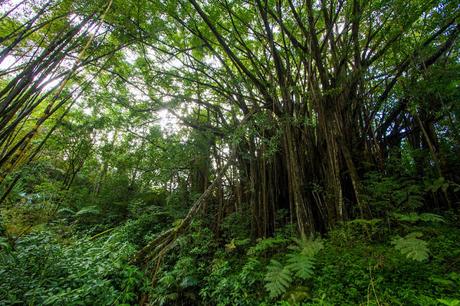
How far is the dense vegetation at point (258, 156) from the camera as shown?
153 cm

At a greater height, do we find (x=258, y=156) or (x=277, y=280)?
(x=258, y=156)

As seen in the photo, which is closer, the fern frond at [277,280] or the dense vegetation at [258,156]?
the fern frond at [277,280]

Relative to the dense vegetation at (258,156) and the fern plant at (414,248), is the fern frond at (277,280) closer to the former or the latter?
the dense vegetation at (258,156)

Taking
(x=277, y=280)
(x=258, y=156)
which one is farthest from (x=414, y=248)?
(x=258, y=156)

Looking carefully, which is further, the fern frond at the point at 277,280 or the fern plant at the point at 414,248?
the fern frond at the point at 277,280

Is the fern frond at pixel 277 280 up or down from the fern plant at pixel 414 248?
down

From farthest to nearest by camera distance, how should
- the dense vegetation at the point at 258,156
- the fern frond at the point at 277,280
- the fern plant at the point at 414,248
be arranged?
the dense vegetation at the point at 258,156
the fern frond at the point at 277,280
the fern plant at the point at 414,248

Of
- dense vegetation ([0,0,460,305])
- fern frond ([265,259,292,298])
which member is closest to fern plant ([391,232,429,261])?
dense vegetation ([0,0,460,305])

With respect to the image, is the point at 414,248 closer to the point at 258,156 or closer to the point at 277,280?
the point at 277,280

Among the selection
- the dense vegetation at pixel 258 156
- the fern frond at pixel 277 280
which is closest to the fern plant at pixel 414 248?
the dense vegetation at pixel 258 156

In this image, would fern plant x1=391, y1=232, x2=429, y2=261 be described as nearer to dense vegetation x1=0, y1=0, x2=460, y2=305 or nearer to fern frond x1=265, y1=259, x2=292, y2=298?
dense vegetation x1=0, y1=0, x2=460, y2=305

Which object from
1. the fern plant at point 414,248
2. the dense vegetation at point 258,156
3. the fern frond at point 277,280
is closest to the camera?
the fern plant at point 414,248

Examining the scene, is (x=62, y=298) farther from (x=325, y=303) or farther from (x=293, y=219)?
(x=293, y=219)

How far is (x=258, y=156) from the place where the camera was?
3082 mm
